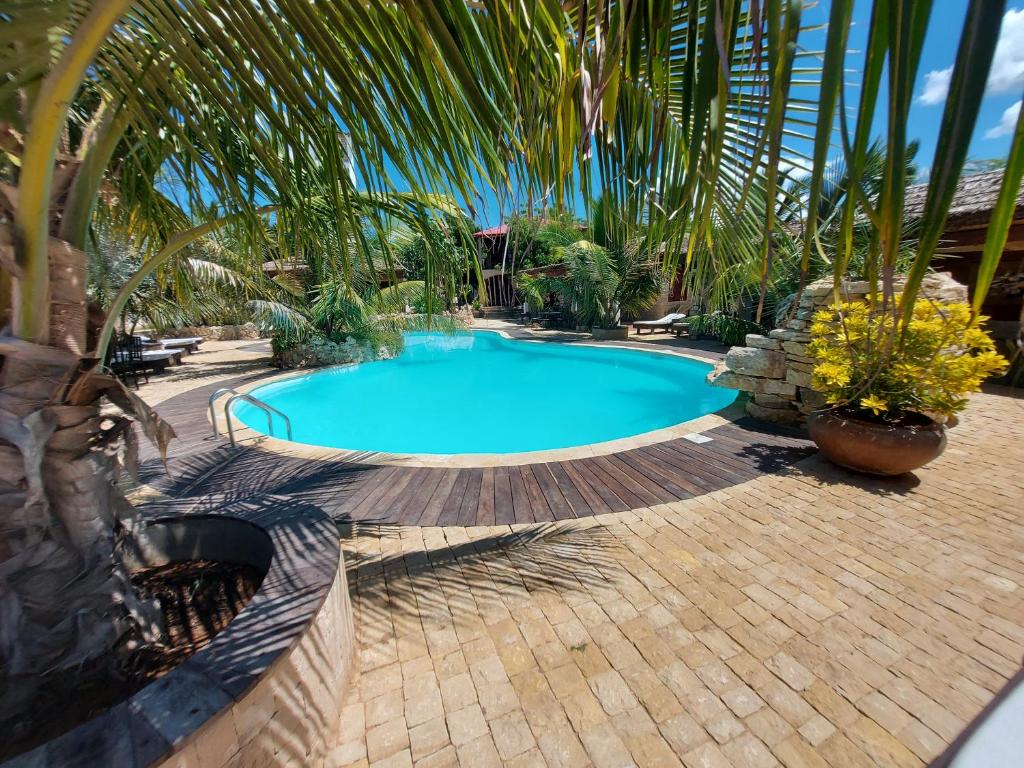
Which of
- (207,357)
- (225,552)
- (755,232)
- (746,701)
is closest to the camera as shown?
(746,701)

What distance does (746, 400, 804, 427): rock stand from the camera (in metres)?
5.48

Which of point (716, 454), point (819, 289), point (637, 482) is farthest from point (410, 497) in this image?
point (819, 289)

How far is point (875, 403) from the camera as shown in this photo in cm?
361

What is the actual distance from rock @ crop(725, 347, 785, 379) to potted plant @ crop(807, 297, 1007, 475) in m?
1.34

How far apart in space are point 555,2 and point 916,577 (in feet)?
11.6

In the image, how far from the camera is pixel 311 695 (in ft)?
5.33

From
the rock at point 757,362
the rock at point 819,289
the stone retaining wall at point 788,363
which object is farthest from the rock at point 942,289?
the rock at point 757,362

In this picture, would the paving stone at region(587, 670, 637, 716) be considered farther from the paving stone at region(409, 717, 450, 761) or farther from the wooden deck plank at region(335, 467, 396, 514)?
the wooden deck plank at region(335, 467, 396, 514)

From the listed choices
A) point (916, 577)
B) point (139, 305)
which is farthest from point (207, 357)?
point (916, 577)

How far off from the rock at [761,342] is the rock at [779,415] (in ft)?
2.59

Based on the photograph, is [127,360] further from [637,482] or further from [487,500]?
[637,482]

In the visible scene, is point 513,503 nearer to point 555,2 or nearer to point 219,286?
point 555,2

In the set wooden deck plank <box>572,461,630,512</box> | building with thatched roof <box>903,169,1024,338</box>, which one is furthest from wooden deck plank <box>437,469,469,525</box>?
building with thatched roof <box>903,169,1024,338</box>

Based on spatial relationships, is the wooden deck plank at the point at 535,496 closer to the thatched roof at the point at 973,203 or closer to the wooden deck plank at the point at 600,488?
the wooden deck plank at the point at 600,488
